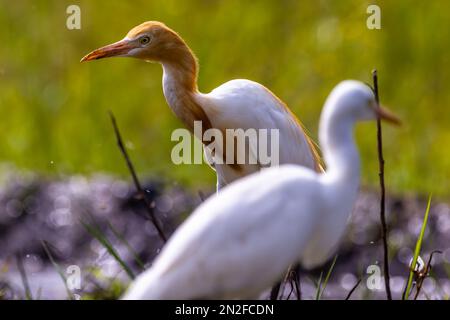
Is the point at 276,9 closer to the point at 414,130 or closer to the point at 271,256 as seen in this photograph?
the point at 414,130

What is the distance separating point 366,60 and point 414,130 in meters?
0.55

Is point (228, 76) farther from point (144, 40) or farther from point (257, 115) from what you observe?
point (144, 40)

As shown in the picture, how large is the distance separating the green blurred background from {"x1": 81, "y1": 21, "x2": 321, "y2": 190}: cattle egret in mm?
2221

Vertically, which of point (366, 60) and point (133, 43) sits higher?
point (133, 43)

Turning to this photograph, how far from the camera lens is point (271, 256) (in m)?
2.23

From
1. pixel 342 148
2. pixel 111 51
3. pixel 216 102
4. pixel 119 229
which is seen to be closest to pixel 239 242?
pixel 342 148

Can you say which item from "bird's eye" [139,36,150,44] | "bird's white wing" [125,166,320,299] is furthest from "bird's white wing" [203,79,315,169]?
"bird's white wing" [125,166,320,299]

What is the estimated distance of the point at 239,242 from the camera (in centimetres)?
223

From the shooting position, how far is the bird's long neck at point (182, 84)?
3.43 metres

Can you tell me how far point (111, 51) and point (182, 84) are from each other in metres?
0.29

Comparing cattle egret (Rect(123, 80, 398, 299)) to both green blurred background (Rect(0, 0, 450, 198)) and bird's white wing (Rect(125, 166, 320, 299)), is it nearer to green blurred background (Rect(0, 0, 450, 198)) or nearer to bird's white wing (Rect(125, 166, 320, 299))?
bird's white wing (Rect(125, 166, 320, 299))
